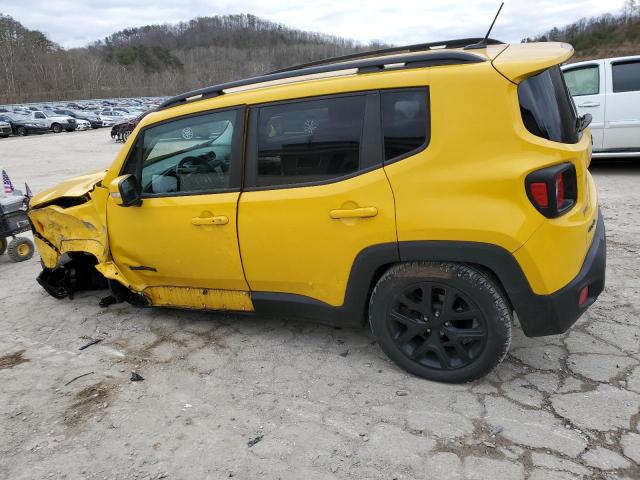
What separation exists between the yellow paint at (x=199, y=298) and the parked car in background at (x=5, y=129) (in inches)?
1343

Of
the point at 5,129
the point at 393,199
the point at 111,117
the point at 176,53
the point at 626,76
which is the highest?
the point at 176,53

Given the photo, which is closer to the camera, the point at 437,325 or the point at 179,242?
the point at 437,325

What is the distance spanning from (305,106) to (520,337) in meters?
2.00

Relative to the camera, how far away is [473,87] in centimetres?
246

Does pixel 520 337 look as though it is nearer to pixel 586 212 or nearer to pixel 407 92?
pixel 586 212

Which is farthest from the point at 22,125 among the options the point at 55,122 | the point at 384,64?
the point at 384,64

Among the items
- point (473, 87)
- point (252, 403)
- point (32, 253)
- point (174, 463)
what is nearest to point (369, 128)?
point (473, 87)

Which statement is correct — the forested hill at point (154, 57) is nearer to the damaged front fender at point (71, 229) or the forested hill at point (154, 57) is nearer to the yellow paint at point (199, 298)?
the damaged front fender at point (71, 229)

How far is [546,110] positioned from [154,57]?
13428 centimetres

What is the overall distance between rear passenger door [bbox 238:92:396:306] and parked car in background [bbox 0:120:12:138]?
35.0 meters

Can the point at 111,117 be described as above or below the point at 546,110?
above

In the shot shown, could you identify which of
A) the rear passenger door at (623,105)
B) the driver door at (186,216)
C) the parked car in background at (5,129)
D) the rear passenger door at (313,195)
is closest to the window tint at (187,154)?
the driver door at (186,216)

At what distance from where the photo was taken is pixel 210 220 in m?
3.13

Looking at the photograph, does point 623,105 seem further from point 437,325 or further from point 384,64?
point 437,325
